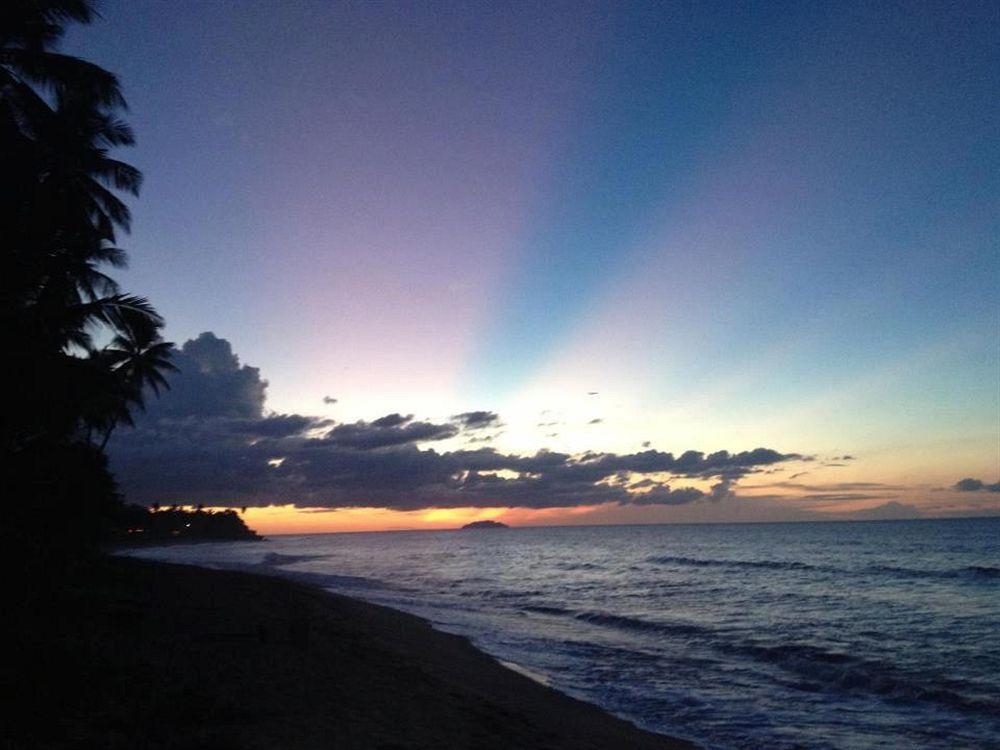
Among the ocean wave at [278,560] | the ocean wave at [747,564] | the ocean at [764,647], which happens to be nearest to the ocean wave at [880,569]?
the ocean wave at [747,564]

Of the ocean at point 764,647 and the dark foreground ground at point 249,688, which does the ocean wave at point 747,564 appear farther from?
the dark foreground ground at point 249,688

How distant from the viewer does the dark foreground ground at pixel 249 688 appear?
7.28m

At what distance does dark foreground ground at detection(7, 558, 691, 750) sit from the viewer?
23.9 feet

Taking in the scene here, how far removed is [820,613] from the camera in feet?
93.9

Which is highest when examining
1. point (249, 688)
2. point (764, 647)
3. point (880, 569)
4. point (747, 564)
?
point (249, 688)

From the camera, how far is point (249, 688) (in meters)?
10.2

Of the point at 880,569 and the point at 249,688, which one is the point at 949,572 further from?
the point at 249,688

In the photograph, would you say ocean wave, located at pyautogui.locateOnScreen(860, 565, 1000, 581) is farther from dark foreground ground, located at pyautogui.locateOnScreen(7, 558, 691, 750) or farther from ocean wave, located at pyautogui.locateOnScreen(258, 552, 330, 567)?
ocean wave, located at pyautogui.locateOnScreen(258, 552, 330, 567)

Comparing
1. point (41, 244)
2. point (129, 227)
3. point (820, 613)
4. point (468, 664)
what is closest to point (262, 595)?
point (468, 664)

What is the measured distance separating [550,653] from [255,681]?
12170 millimetres

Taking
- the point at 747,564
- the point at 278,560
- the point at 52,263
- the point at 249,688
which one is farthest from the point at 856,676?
the point at 278,560

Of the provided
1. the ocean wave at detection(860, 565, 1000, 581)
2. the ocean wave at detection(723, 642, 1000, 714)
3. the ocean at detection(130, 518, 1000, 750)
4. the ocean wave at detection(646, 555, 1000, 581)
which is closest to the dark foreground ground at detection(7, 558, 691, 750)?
the ocean at detection(130, 518, 1000, 750)

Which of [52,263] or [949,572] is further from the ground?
[52,263]

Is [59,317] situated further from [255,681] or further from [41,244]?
[255,681]
